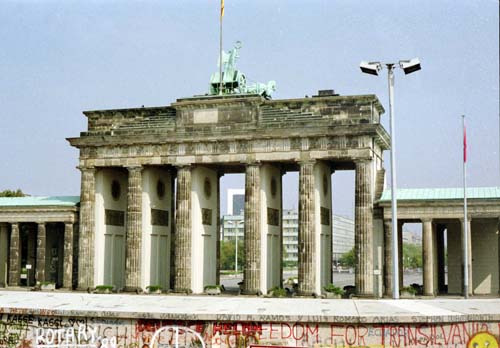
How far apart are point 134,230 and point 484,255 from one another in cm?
3031

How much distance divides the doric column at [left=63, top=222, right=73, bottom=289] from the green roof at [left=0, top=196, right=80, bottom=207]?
2271 mm

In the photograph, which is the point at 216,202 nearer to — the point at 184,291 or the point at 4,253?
the point at 184,291

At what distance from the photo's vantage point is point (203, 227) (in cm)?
6200

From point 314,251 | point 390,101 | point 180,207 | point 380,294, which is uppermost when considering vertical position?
point 390,101

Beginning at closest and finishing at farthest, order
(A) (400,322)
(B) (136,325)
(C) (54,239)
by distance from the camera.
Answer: (A) (400,322)
(B) (136,325)
(C) (54,239)

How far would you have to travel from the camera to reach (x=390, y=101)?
3747 cm

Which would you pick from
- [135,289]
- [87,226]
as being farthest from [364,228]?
[87,226]

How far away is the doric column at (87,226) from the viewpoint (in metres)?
61.0

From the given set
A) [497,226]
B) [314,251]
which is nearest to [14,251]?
[314,251]

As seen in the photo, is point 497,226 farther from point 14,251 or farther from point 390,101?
point 14,251

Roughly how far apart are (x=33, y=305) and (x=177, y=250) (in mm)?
34535

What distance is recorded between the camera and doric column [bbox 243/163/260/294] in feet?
184

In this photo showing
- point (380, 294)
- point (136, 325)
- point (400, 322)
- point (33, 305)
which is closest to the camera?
point (400, 322)

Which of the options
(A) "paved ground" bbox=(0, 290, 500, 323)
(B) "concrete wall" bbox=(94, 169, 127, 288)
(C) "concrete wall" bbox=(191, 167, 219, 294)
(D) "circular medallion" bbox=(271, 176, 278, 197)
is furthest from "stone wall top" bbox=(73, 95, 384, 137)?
(A) "paved ground" bbox=(0, 290, 500, 323)
